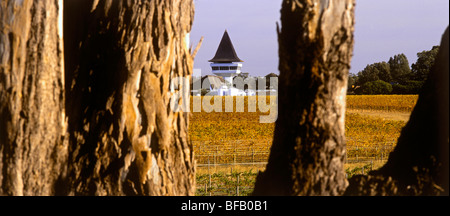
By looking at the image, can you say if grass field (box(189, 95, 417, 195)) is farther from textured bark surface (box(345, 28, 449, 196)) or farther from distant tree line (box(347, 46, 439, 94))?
distant tree line (box(347, 46, 439, 94))

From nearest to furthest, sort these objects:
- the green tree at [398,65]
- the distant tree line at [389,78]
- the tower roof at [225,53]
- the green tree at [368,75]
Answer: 1. the distant tree line at [389,78]
2. the green tree at [368,75]
3. the green tree at [398,65]
4. the tower roof at [225,53]

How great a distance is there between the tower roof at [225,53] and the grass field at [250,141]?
44.2 m

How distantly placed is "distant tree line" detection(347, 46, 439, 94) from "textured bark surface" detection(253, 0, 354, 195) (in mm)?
48246

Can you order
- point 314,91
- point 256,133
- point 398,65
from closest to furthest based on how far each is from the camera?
point 314,91 → point 256,133 → point 398,65

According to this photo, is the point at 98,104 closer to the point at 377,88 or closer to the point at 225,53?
the point at 377,88

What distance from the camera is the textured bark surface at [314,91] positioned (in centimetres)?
356

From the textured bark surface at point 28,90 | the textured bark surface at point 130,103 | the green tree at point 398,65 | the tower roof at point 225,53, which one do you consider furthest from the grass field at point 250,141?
the tower roof at point 225,53

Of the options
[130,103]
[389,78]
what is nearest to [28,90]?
[130,103]

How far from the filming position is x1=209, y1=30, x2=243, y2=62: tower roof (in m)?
92.5

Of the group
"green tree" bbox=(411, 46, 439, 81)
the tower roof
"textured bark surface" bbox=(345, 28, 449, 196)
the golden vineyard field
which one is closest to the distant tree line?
"green tree" bbox=(411, 46, 439, 81)

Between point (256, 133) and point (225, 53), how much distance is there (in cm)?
6311

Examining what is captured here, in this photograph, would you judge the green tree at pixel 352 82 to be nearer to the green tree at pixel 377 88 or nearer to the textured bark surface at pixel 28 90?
the green tree at pixel 377 88

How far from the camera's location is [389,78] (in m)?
65.4
